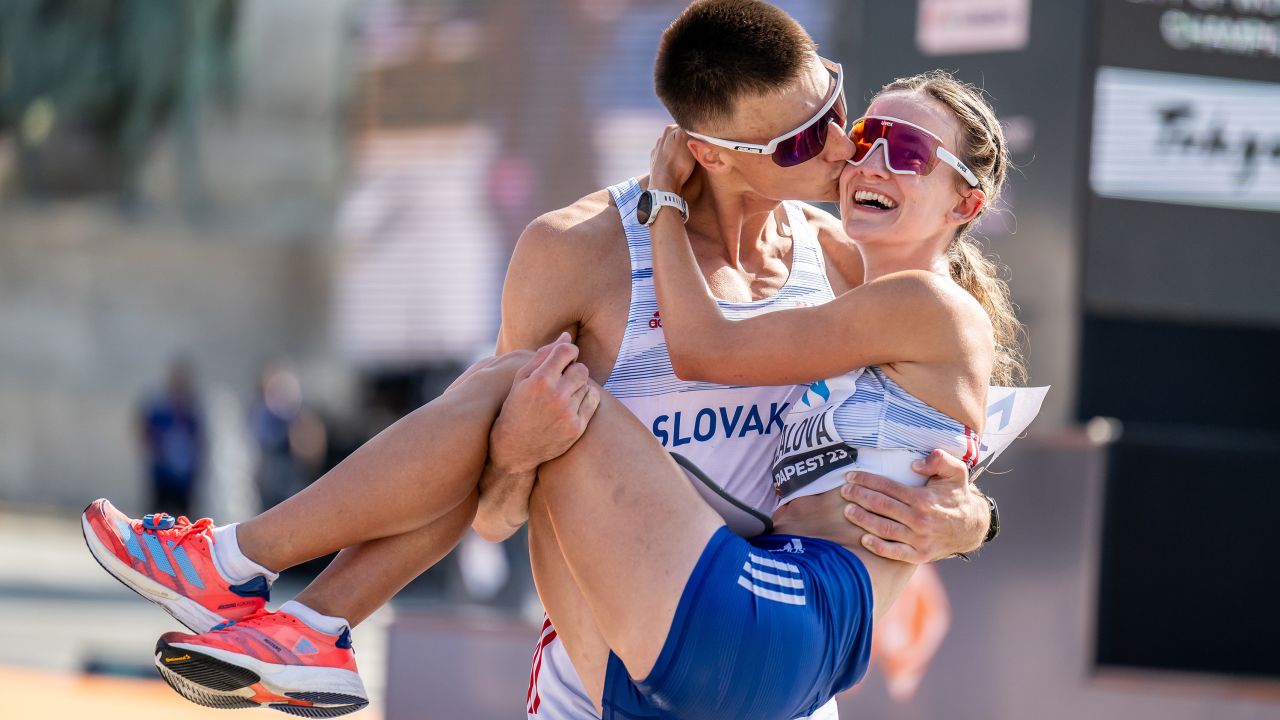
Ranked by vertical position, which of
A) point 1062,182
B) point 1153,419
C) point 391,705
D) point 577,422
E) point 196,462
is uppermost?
point 577,422

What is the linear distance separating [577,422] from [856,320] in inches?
20.5

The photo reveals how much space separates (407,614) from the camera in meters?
5.98

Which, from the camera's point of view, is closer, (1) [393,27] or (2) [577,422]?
(2) [577,422]

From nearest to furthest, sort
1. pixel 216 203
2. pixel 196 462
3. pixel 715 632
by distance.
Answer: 1. pixel 715 632
2. pixel 196 462
3. pixel 216 203

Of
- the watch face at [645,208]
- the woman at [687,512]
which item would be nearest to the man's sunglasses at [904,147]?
the woman at [687,512]

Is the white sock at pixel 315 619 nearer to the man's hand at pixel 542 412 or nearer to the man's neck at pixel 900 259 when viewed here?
the man's hand at pixel 542 412

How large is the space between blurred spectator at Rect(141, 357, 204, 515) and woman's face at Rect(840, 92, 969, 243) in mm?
9495

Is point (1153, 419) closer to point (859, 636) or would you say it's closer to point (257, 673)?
point (859, 636)

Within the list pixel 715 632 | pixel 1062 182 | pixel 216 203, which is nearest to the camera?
pixel 715 632

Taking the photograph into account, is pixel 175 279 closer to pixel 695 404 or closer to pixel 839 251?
pixel 839 251

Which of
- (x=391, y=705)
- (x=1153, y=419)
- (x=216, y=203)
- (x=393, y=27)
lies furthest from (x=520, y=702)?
(x=216, y=203)

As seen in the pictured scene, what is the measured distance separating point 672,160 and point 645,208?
0.14 meters

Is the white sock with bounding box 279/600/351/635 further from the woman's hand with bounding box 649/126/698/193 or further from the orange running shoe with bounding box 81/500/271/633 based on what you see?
the woman's hand with bounding box 649/126/698/193

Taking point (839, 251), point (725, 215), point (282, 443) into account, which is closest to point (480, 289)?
point (282, 443)
